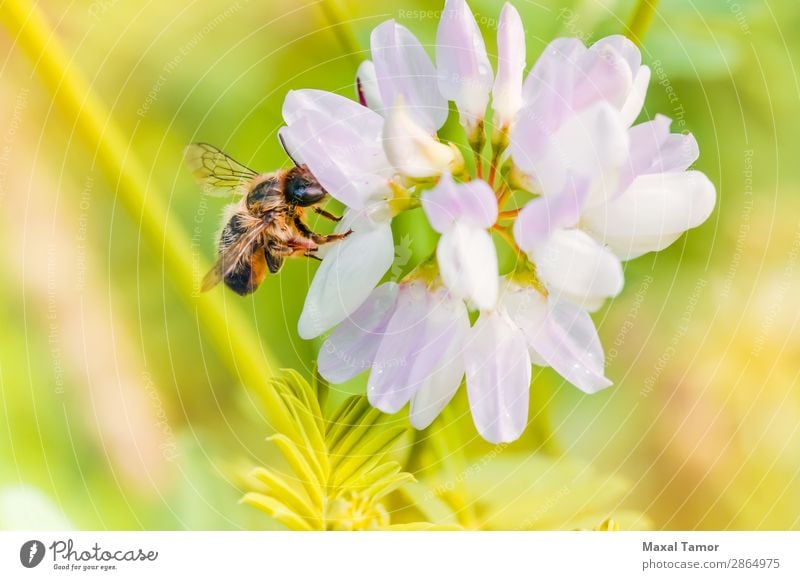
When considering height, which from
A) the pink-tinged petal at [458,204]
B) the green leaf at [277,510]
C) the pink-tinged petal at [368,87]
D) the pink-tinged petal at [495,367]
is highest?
the pink-tinged petal at [368,87]

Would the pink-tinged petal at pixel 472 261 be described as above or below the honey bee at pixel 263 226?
below

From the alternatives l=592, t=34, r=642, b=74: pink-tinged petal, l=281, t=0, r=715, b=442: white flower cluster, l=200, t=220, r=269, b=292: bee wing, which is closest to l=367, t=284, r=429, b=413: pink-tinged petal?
l=281, t=0, r=715, b=442: white flower cluster

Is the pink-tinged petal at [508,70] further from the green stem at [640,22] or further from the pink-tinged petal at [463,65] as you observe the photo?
the green stem at [640,22]

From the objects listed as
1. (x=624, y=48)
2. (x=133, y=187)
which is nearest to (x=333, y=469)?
(x=133, y=187)

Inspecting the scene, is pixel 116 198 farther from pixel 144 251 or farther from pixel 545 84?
pixel 545 84

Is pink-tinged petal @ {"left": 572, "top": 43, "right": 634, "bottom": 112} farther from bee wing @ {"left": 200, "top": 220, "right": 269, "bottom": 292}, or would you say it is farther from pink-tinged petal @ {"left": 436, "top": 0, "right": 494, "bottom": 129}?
bee wing @ {"left": 200, "top": 220, "right": 269, "bottom": 292}

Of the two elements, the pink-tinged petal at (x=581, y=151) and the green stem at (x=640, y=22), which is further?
the green stem at (x=640, y=22)

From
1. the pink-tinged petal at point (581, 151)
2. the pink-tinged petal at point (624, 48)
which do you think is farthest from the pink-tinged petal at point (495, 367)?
the pink-tinged petal at point (624, 48)

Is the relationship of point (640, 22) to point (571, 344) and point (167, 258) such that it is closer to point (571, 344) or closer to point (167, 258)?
point (571, 344)
